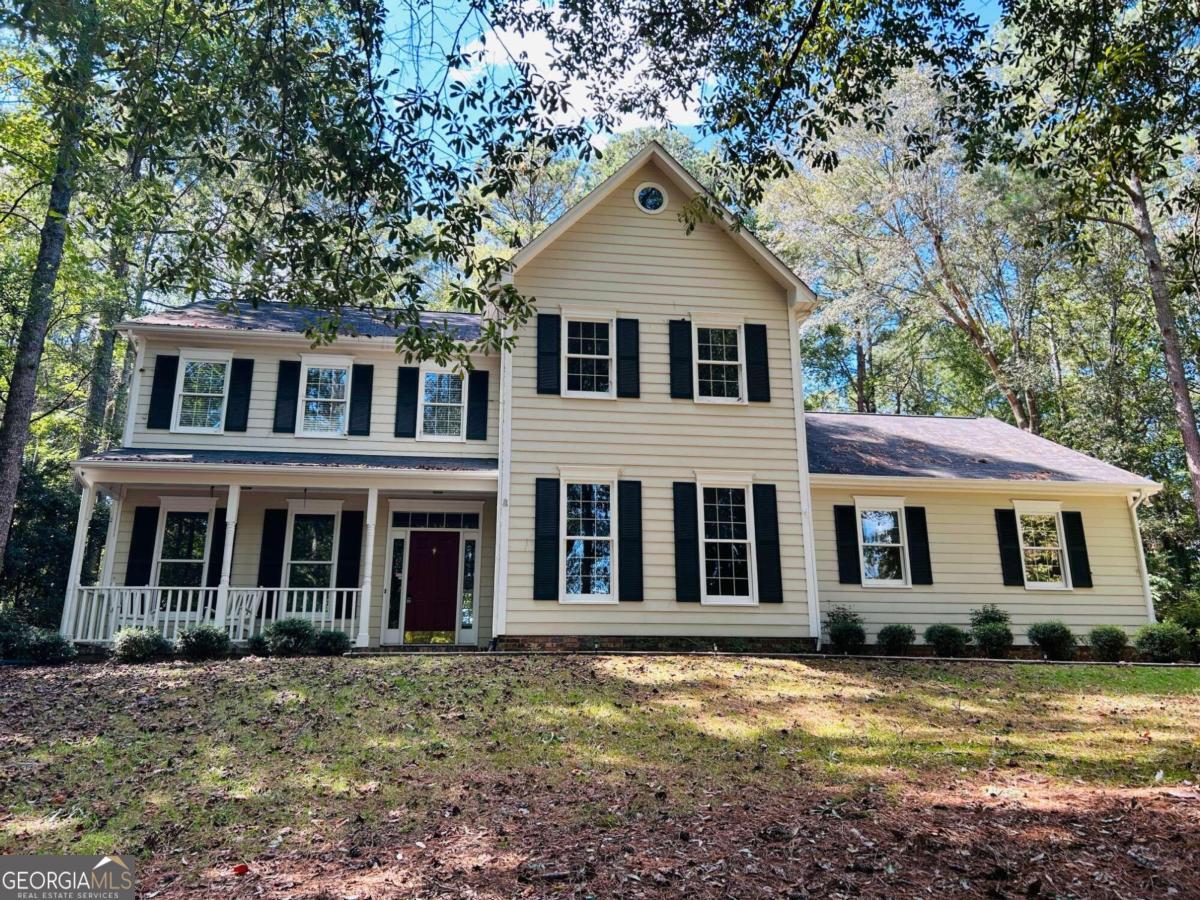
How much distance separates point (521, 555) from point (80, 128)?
8.17 metres

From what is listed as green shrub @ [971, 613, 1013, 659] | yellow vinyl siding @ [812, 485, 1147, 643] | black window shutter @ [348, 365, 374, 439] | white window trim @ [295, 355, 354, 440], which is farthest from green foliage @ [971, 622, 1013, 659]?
white window trim @ [295, 355, 354, 440]

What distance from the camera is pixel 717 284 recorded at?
1366 cm

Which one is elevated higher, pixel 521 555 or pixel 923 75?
pixel 923 75

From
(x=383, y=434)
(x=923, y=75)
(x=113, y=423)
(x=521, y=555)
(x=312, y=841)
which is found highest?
(x=923, y=75)

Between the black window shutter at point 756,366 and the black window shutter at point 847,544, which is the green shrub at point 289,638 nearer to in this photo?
the black window shutter at point 756,366

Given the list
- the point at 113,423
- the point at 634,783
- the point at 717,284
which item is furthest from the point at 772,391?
the point at 113,423

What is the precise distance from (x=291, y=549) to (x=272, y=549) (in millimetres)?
329

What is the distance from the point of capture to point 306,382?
14.3 meters

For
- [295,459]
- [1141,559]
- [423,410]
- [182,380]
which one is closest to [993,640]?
[1141,559]

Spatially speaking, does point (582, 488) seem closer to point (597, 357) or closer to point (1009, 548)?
point (597, 357)

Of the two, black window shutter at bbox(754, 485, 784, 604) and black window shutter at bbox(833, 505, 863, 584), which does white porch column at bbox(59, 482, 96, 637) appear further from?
black window shutter at bbox(833, 505, 863, 584)

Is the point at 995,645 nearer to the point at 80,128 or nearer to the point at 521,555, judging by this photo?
the point at 521,555

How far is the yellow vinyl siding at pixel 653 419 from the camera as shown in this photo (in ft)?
39.9

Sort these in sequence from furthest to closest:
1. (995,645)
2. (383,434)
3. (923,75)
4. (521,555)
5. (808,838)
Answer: (923,75) → (383,434) → (995,645) → (521,555) → (808,838)
